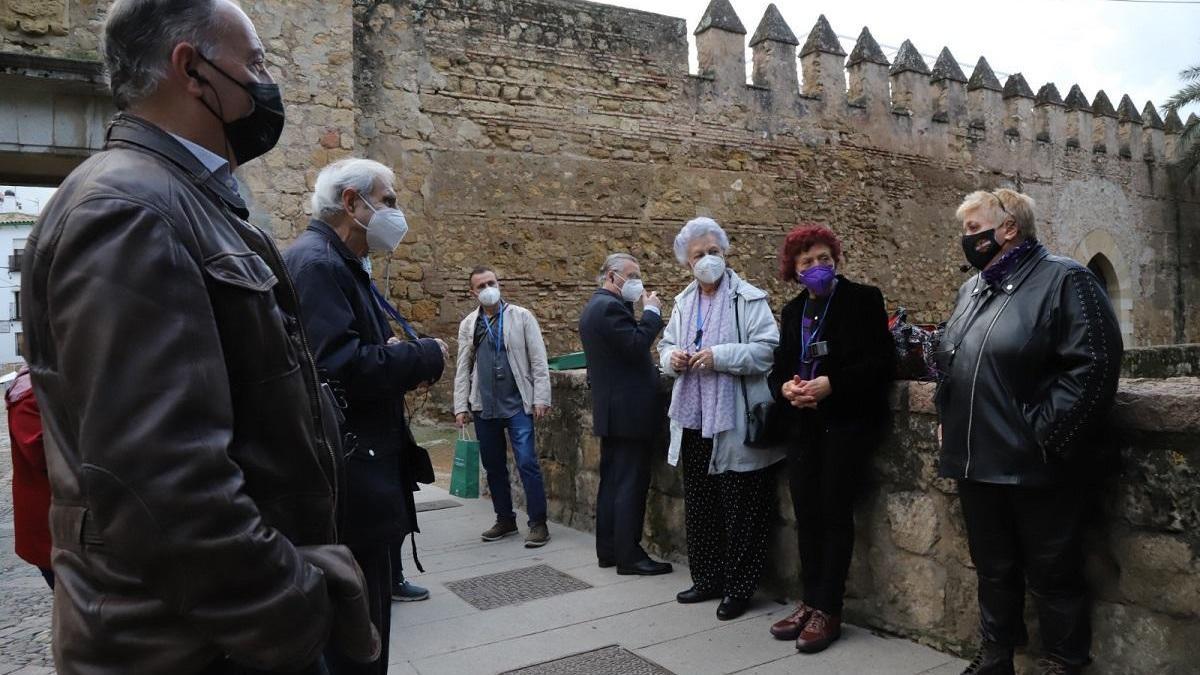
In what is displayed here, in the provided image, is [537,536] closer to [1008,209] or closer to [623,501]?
[623,501]

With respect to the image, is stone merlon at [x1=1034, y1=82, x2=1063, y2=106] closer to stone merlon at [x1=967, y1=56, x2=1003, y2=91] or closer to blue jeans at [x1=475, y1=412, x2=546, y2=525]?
stone merlon at [x1=967, y1=56, x2=1003, y2=91]

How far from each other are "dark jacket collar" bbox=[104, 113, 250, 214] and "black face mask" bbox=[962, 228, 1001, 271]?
8.00 ft

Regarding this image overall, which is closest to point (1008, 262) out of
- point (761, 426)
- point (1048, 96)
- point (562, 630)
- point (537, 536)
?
point (761, 426)

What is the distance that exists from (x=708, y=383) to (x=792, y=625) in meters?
1.13

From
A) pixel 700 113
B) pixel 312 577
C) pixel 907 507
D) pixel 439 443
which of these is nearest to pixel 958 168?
pixel 700 113

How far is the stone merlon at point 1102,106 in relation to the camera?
1778 cm

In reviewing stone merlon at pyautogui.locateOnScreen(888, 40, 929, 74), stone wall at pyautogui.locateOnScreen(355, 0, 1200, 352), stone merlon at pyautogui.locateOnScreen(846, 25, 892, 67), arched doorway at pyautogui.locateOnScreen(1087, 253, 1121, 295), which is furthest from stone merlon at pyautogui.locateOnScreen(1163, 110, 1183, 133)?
stone merlon at pyautogui.locateOnScreen(846, 25, 892, 67)

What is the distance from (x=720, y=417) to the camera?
3.95m

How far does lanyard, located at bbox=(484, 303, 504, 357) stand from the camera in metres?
5.68

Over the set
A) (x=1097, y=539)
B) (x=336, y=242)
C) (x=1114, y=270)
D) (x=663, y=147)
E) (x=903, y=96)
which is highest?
(x=903, y=96)

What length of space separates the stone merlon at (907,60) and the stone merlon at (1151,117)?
7.61 meters

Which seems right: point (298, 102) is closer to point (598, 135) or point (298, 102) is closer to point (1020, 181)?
point (598, 135)

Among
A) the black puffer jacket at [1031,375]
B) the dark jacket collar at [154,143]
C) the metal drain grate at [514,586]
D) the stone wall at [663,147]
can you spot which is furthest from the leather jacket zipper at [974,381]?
the stone wall at [663,147]

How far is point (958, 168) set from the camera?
15.4m
